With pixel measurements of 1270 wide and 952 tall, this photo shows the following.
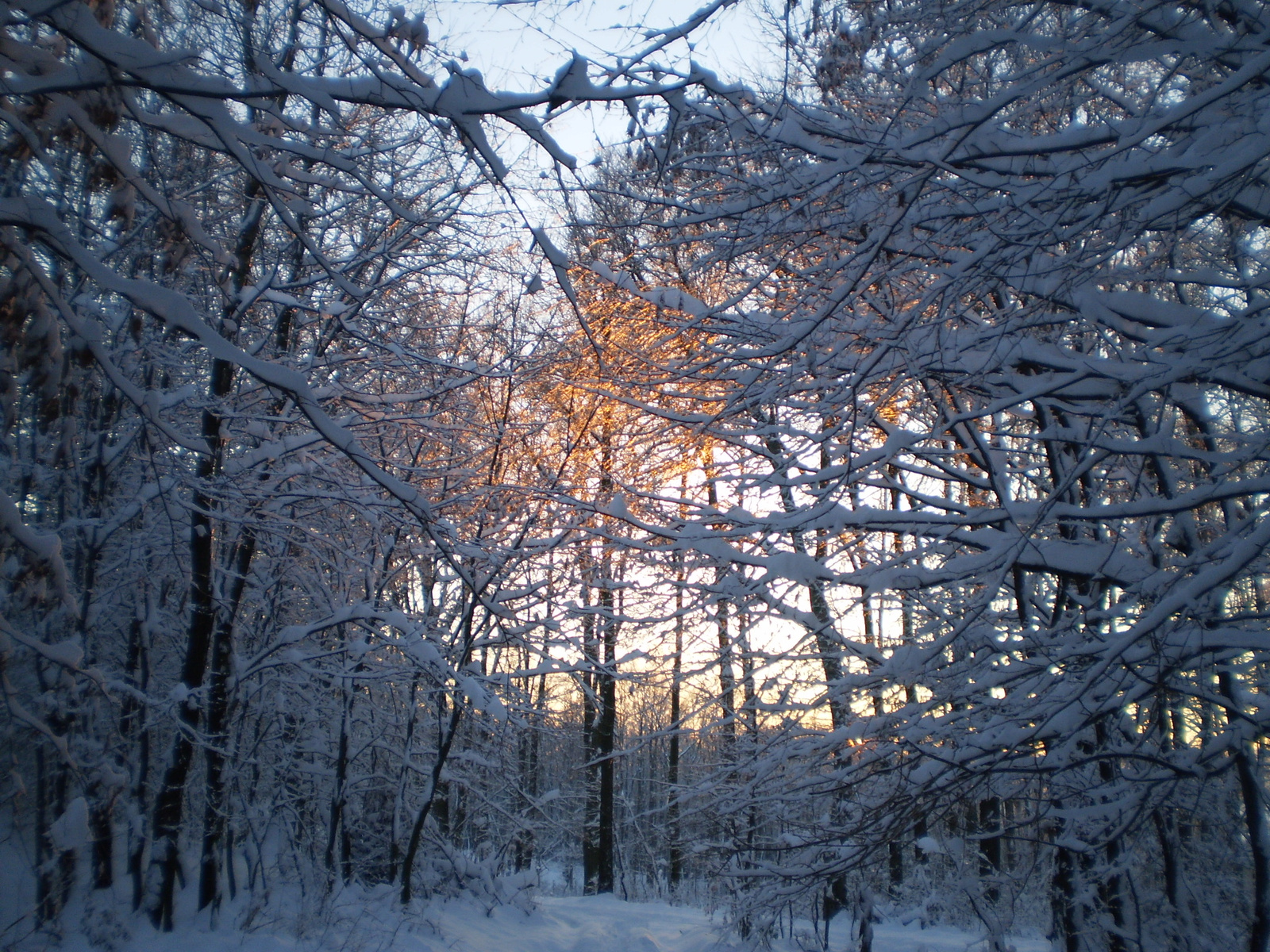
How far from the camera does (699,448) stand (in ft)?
18.6

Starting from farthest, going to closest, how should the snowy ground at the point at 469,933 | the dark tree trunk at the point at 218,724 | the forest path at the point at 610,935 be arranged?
the forest path at the point at 610,935 < the dark tree trunk at the point at 218,724 < the snowy ground at the point at 469,933

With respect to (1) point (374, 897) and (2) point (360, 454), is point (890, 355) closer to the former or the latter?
(2) point (360, 454)

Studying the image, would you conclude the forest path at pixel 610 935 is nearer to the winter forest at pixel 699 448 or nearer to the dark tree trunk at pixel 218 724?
the winter forest at pixel 699 448

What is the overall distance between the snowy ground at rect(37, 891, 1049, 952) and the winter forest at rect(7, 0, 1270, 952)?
0.31ft

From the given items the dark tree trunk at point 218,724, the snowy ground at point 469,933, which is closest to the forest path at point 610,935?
the snowy ground at point 469,933

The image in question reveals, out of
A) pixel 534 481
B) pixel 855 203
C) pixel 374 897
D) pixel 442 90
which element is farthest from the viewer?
pixel 534 481

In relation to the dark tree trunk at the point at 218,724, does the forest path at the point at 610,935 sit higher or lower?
lower

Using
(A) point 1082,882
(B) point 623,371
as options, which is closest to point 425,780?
(B) point 623,371

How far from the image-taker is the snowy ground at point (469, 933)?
518 cm

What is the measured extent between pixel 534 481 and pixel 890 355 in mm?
A: 4692

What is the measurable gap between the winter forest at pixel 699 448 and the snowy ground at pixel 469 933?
0.09 m

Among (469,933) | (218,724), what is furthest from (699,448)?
(469,933)

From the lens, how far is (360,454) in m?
2.29

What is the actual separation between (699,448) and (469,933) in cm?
536
